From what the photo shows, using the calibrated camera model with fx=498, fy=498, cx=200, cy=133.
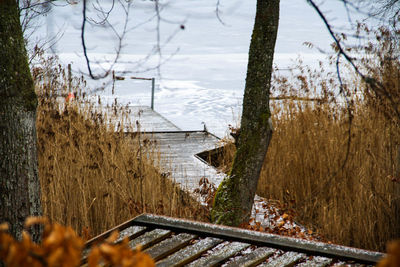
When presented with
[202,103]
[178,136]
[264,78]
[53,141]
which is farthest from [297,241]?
[202,103]

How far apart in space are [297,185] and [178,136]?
2.98m

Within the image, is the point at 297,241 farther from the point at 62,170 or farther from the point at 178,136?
the point at 178,136

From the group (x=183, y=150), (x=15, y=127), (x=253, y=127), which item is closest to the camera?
(x=15, y=127)

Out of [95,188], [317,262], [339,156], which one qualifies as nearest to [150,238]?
[317,262]

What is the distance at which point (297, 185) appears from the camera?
4.55m

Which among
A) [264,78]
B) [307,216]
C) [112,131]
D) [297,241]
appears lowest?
[307,216]

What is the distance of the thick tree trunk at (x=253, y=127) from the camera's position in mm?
3379

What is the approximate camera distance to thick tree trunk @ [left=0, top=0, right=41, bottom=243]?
7.77 ft

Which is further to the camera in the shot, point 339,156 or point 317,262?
point 339,156

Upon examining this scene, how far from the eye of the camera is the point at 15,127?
2395 millimetres

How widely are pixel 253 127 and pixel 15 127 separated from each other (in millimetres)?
A: 1634

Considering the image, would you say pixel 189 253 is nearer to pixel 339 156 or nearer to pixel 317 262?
pixel 317 262

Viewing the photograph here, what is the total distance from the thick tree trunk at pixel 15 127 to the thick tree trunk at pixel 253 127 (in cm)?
146

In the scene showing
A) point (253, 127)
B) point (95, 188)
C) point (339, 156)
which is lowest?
point (95, 188)
